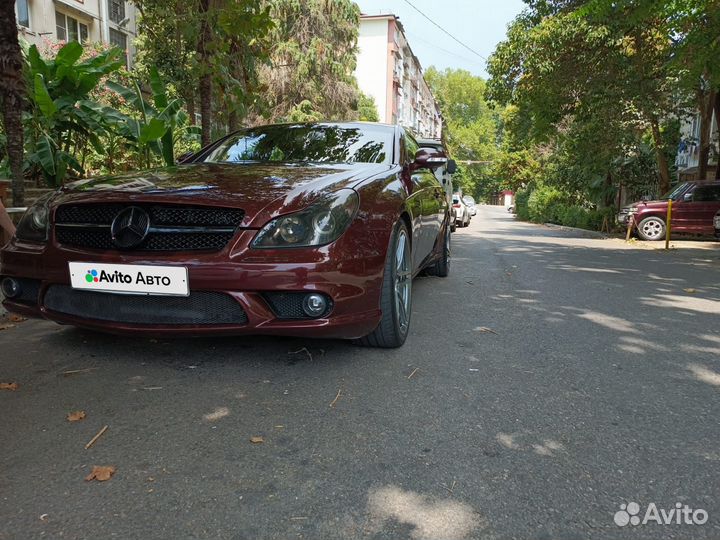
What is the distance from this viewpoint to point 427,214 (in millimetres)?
4875

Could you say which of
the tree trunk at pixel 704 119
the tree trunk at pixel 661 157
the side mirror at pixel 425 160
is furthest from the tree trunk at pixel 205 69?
the tree trunk at pixel 704 119

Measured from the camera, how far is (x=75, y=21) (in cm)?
2238

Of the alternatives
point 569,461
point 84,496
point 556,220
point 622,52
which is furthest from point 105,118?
point 556,220

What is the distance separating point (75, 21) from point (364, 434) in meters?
25.0

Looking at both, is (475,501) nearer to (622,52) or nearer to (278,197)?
(278,197)

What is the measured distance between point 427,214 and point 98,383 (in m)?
2.91

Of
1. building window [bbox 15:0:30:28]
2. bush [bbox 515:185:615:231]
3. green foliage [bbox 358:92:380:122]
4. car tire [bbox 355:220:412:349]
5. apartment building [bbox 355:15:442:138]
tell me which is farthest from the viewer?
apartment building [bbox 355:15:442:138]

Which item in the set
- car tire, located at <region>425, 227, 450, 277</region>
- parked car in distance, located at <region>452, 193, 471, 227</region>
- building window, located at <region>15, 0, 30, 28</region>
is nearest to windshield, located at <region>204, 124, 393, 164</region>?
car tire, located at <region>425, 227, 450, 277</region>

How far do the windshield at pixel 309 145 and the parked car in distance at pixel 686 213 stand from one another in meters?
13.4

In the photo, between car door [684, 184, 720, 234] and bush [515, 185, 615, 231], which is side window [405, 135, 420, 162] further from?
bush [515, 185, 615, 231]

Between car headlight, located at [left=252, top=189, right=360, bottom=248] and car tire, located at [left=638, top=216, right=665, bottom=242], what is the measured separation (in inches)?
588

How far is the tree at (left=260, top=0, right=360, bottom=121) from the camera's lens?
2647cm

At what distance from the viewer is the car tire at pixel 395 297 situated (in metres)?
3.33

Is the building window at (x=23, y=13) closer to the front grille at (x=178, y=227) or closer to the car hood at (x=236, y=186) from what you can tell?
the car hood at (x=236, y=186)
